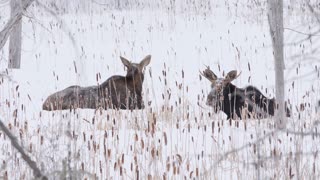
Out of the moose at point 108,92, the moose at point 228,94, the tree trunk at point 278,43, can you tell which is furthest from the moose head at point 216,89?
the moose at point 108,92

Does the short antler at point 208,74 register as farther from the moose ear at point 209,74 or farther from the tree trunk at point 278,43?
the tree trunk at point 278,43

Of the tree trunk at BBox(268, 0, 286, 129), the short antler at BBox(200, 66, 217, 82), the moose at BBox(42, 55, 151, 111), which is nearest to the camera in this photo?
the tree trunk at BBox(268, 0, 286, 129)

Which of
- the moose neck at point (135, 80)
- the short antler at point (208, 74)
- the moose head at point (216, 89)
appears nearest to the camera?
the moose head at point (216, 89)

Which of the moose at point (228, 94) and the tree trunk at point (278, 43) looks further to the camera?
the moose at point (228, 94)

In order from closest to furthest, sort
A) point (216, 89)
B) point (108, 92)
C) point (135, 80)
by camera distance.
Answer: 1. point (216, 89)
2. point (108, 92)
3. point (135, 80)

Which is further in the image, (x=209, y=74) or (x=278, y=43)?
(x=209, y=74)

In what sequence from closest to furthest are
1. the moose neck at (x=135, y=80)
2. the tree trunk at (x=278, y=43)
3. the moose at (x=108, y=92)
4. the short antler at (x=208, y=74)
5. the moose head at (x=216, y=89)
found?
the tree trunk at (x=278, y=43), the moose head at (x=216, y=89), the short antler at (x=208, y=74), the moose at (x=108, y=92), the moose neck at (x=135, y=80)

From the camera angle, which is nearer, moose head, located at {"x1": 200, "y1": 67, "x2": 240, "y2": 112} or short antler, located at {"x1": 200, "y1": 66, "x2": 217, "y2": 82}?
moose head, located at {"x1": 200, "y1": 67, "x2": 240, "y2": 112}

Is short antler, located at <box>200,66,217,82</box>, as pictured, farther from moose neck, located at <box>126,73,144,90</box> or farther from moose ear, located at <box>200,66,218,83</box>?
moose neck, located at <box>126,73,144,90</box>

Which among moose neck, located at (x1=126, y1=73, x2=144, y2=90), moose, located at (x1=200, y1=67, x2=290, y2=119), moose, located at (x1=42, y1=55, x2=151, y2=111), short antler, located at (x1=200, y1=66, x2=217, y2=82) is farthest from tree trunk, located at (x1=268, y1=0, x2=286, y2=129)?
moose neck, located at (x1=126, y1=73, x2=144, y2=90)

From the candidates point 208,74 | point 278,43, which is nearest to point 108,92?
point 208,74

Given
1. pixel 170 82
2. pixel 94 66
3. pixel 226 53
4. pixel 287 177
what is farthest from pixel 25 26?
pixel 287 177

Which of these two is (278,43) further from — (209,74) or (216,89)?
(209,74)

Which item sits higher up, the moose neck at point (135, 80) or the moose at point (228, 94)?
the moose neck at point (135, 80)
